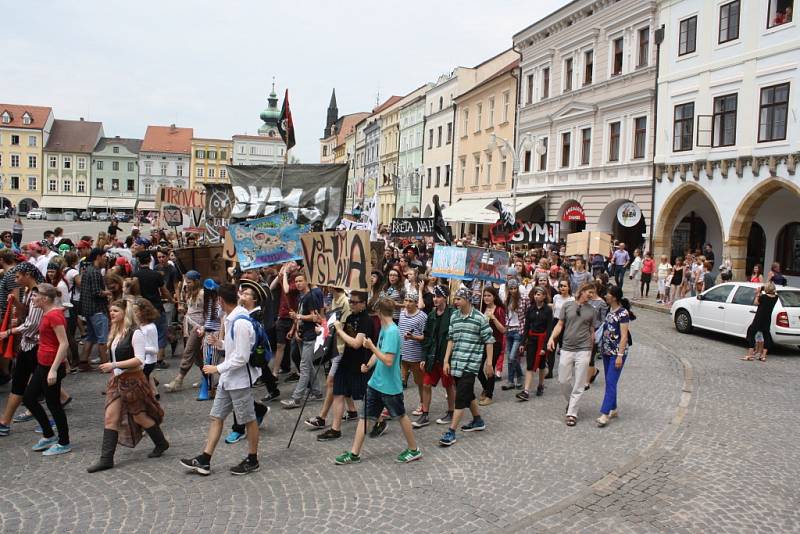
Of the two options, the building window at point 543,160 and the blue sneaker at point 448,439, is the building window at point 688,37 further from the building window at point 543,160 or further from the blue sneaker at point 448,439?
the blue sneaker at point 448,439

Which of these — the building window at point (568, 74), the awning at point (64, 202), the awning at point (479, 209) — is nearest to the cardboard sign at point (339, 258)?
the awning at point (479, 209)

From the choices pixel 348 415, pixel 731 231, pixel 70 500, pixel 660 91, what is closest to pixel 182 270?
pixel 348 415

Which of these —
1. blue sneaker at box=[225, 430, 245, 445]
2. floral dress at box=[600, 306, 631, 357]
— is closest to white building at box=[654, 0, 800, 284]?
floral dress at box=[600, 306, 631, 357]

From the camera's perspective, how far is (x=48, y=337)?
21.8 feet

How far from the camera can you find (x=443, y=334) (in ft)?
26.5

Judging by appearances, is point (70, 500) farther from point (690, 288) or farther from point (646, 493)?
point (690, 288)

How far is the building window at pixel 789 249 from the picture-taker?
24.1 m

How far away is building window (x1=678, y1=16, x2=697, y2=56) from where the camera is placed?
25.2 m

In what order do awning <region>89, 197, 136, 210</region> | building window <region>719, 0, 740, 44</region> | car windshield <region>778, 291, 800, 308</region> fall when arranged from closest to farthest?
car windshield <region>778, 291, 800, 308</region> → building window <region>719, 0, 740, 44</region> → awning <region>89, 197, 136, 210</region>

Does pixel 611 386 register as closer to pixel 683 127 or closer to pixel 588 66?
pixel 683 127

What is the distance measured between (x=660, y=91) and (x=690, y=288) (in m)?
10.4

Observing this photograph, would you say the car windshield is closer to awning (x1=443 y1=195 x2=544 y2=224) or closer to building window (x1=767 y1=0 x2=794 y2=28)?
building window (x1=767 y1=0 x2=794 y2=28)

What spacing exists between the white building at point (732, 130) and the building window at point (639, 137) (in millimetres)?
1135

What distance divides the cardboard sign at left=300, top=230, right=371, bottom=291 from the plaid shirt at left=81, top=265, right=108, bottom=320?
140 inches
